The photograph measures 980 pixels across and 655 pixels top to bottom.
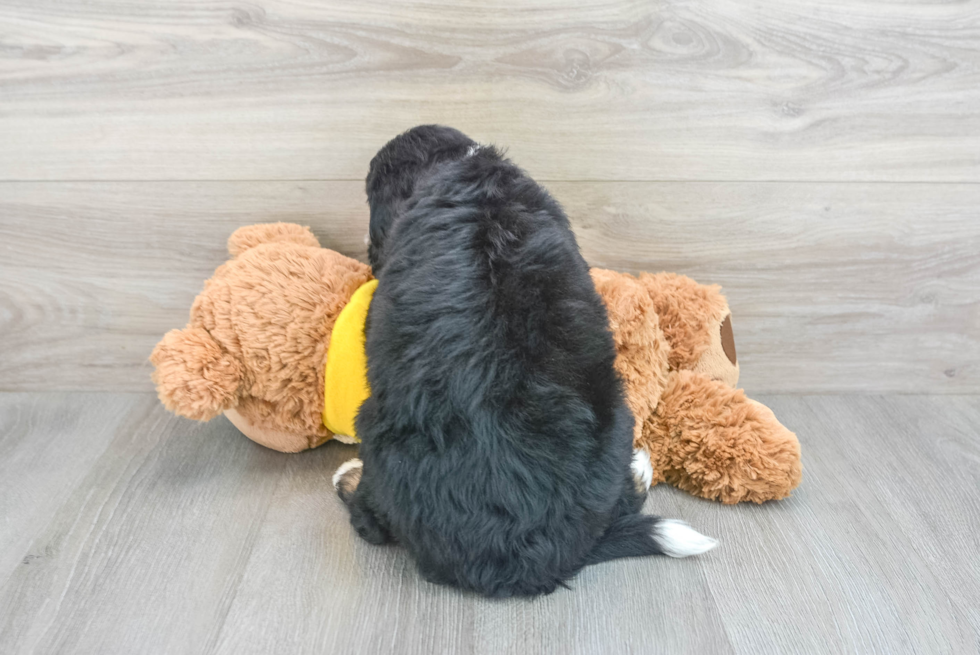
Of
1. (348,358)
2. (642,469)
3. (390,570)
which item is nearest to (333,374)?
(348,358)

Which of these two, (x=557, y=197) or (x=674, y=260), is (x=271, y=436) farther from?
(x=674, y=260)

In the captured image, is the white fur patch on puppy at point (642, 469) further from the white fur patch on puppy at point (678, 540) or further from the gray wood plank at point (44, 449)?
the gray wood plank at point (44, 449)

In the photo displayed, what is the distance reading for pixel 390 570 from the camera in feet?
2.36

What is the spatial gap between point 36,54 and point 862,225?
1.22 metres

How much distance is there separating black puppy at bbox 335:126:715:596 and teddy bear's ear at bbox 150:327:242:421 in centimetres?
21

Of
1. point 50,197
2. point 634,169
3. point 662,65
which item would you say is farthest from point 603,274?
point 50,197

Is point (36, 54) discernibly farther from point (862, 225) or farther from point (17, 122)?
point (862, 225)

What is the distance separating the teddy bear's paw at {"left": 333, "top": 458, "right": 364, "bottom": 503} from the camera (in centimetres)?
80

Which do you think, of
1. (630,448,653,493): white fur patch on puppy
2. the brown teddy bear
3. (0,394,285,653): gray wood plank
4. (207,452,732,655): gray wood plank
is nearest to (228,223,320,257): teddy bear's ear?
the brown teddy bear

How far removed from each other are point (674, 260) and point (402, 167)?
470 mm

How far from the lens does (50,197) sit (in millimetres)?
972

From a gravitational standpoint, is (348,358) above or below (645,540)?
above


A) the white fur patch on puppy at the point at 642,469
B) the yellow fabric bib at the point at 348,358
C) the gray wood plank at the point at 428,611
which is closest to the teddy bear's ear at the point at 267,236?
the yellow fabric bib at the point at 348,358

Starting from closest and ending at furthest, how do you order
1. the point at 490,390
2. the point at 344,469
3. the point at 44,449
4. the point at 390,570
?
the point at 490,390 → the point at 390,570 → the point at 344,469 → the point at 44,449
